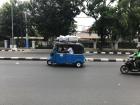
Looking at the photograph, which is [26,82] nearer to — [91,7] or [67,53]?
[67,53]

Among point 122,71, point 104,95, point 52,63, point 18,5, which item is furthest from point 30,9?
point 104,95

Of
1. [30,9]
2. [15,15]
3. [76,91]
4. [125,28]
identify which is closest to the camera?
[76,91]

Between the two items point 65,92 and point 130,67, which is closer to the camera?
point 65,92

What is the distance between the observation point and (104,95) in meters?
11.0

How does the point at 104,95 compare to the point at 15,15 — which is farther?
the point at 15,15

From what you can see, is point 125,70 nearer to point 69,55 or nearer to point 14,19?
point 69,55

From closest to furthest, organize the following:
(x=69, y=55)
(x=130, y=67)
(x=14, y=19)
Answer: (x=130, y=67) → (x=69, y=55) → (x=14, y=19)

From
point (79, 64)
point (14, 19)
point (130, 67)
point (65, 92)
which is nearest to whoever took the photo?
point (65, 92)

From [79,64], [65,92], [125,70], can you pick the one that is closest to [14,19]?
[79,64]

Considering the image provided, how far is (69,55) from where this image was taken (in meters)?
22.3

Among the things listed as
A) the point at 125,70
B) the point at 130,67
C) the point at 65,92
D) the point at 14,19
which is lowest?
the point at 65,92

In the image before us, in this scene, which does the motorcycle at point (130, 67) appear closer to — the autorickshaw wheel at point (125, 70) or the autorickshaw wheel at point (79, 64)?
the autorickshaw wheel at point (125, 70)

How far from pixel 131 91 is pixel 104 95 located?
1514 mm

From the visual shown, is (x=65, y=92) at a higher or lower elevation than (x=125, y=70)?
lower
